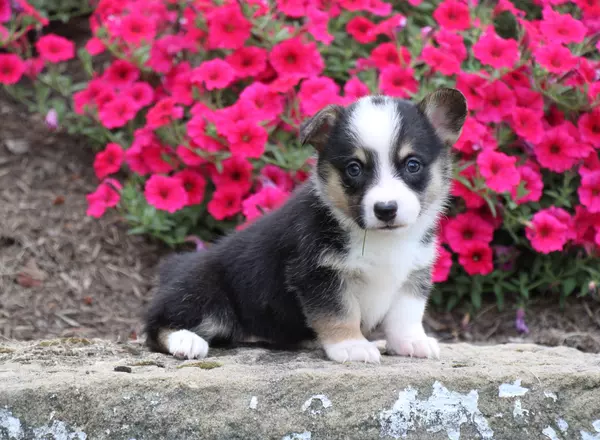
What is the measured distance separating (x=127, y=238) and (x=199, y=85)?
4.15ft

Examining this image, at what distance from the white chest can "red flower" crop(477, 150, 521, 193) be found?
1.43 metres

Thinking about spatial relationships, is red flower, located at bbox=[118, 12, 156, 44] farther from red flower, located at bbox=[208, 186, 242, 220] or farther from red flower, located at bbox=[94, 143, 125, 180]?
red flower, located at bbox=[208, 186, 242, 220]

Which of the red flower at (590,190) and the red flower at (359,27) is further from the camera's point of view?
the red flower at (359,27)

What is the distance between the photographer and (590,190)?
570 centimetres

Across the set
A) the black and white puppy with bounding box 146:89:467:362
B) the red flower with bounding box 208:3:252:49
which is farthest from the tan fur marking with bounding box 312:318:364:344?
the red flower with bounding box 208:3:252:49

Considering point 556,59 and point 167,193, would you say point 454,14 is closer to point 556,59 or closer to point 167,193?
point 556,59

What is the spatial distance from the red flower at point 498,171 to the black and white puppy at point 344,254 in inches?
47.7

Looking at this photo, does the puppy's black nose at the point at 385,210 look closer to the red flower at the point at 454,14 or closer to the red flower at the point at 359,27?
the red flower at the point at 454,14

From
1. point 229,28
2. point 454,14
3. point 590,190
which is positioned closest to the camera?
point 590,190

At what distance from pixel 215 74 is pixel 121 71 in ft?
3.34

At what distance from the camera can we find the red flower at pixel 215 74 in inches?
239

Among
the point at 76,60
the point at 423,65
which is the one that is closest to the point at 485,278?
the point at 423,65

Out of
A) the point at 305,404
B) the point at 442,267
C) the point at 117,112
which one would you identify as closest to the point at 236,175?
the point at 117,112

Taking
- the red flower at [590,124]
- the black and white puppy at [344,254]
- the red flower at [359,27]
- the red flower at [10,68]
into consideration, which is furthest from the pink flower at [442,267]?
the red flower at [10,68]
